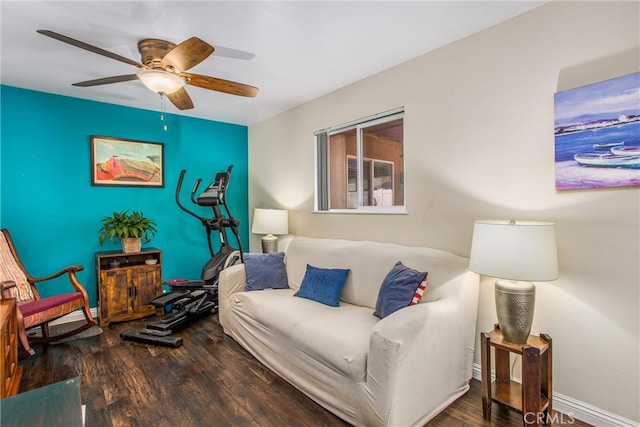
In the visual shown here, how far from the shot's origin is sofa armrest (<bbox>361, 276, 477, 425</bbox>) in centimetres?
163

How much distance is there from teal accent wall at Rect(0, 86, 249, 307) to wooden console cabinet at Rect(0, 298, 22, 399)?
47.1 inches

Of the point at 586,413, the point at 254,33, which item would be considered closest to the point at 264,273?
the point at 254,33

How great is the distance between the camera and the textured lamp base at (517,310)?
5.89 ft

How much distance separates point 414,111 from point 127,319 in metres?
3.60

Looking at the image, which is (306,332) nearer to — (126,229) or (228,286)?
(228,286)

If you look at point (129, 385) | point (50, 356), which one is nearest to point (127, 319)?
point (50, 356)

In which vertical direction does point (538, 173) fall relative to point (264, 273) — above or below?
above

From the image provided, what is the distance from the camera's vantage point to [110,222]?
3.52 meters

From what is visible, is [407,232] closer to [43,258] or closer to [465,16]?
[465,16]

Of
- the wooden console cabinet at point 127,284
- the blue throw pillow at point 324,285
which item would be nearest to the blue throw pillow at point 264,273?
the blue throw pillow at point 324,285

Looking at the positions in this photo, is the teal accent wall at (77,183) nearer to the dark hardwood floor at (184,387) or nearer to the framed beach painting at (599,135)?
the dark hardwood floor at (184,387)

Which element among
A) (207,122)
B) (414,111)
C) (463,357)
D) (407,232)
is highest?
(207,122)

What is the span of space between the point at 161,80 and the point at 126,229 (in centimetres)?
192

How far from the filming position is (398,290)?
2.15 metres
